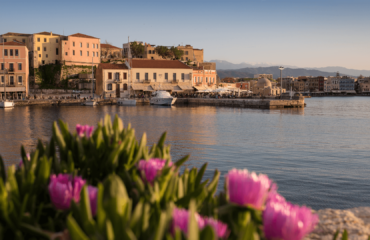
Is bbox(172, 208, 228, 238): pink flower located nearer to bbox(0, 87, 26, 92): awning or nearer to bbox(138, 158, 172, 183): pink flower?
bbox(138, 158, 172, 183): pink flower

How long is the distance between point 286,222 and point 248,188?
0.27m

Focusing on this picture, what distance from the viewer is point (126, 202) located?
63.4 inches

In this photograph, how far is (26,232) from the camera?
199 cm

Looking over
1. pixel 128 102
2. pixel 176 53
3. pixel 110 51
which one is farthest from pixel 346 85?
pixel 128 102

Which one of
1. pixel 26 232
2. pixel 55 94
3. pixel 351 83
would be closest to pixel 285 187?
pixel 26 232

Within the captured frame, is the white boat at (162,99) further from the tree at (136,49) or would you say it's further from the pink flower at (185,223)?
the pink flower at (185,223)

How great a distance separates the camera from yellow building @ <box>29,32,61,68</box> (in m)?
73.8

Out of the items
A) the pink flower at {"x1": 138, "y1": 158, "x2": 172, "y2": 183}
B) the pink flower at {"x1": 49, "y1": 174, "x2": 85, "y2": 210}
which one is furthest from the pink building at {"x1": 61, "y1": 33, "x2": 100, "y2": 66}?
the pink flower at {"x1": 49, "y1": 174, "x2": 85, "y2": 210}

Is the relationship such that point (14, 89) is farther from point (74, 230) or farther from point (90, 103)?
point (74, 230)

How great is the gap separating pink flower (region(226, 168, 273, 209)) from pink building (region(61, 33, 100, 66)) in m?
74.6

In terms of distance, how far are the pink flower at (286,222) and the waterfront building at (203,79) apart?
70106mm

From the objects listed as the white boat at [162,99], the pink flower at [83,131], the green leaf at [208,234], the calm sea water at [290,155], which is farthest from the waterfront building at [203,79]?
the green leaf at [208,234]

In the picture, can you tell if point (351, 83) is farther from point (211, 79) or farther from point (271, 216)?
point (271, 216)

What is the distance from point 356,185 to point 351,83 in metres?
186
